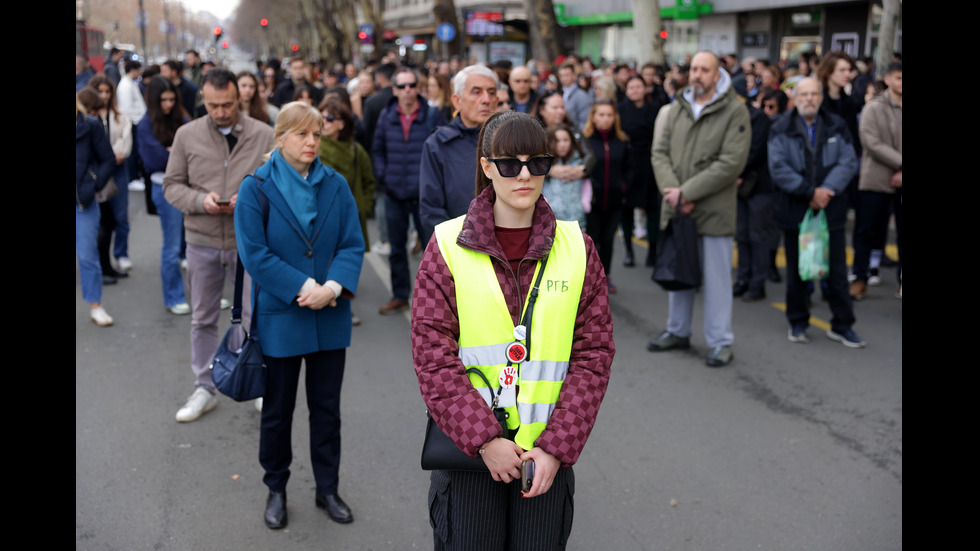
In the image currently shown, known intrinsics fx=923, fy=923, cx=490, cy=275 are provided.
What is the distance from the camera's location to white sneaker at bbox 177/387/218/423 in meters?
5.50

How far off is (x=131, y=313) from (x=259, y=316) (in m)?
4.40

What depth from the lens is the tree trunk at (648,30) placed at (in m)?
21.3

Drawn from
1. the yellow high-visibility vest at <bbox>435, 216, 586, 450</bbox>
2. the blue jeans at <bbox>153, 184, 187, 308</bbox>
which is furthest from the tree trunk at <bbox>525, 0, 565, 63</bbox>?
the yellow high-visibility vest at <bbox>435, 216, 586, 450</bbox>

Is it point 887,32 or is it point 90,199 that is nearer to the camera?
point 90,199

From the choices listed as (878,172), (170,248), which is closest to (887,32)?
(878,172)

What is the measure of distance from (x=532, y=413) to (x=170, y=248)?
5769mm

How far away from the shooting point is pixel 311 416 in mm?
4266

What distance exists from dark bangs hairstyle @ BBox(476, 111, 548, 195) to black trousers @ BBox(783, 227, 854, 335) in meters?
4.93

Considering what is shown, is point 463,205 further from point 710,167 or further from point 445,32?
point 445,32

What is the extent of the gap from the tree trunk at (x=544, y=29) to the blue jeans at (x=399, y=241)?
1939cm

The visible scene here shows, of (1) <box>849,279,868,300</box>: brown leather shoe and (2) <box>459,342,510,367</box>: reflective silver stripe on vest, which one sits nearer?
(2) <box>459,342,510,367</box>: reflective silver stripe on vest

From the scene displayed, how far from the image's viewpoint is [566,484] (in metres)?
2.78

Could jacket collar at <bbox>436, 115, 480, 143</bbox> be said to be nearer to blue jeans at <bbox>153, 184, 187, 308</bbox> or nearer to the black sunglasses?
the black sunglasses

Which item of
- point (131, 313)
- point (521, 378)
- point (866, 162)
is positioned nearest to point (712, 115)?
point (866, 162)
